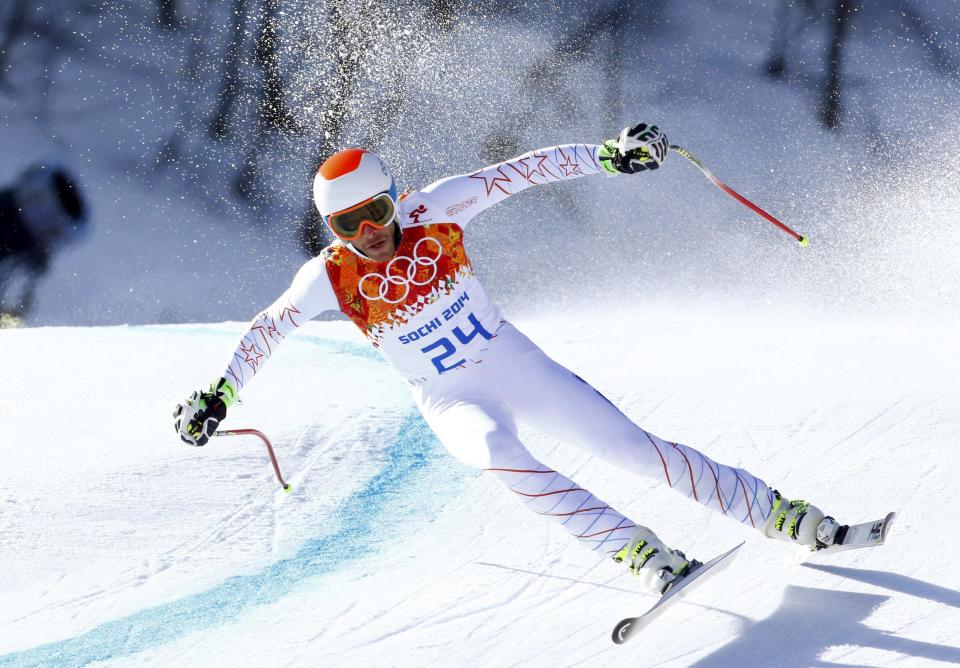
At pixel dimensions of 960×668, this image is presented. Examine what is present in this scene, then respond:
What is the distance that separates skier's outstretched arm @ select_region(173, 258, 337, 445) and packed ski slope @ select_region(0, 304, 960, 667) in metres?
0.83

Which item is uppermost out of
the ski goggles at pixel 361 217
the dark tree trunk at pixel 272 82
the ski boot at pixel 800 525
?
the dark tree trunk at pixel 272 82

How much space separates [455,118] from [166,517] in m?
6.64

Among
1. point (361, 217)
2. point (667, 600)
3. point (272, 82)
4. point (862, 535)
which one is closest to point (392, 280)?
point (361, 217)

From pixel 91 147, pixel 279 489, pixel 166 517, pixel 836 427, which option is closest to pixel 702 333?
pixel 836 427

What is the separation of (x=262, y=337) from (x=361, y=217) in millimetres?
554

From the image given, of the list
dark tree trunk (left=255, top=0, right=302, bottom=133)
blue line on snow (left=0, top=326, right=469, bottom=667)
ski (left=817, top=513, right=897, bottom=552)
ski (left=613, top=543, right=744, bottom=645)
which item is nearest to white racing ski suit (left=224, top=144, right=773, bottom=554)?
ski (left=817, top=513, right=897, bottom=552)

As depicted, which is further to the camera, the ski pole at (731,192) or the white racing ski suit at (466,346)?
the ski pole at (731,192)

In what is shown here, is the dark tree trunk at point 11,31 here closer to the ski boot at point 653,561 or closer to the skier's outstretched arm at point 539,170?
the skier's outstretched arm at point 539,170

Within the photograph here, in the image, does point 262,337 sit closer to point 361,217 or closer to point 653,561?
point 361,217

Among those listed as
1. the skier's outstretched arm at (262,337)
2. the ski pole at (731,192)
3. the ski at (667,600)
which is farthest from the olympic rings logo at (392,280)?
the ski at (667,600)

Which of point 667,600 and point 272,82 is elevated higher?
point 272,82

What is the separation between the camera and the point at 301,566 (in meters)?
4.07

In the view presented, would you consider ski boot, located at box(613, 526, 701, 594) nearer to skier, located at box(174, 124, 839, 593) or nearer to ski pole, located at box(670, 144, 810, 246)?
skier, located at box(174, 124, 839, 593)

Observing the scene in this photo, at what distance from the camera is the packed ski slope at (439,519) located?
322 centimetres
